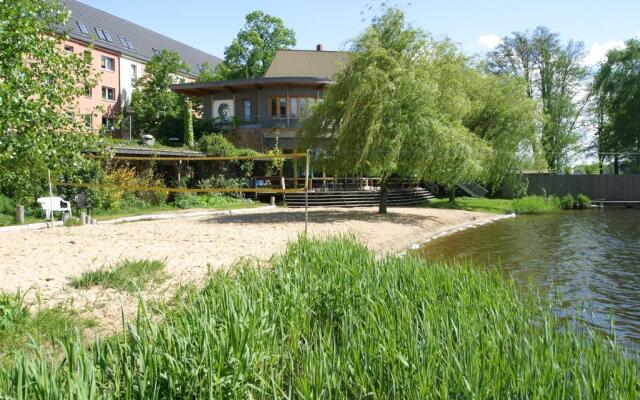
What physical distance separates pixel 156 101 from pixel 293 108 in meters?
13.4

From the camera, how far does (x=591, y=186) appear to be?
36.0 meters

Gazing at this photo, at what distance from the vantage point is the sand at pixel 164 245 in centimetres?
724

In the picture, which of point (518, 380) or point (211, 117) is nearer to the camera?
point (518, 380)

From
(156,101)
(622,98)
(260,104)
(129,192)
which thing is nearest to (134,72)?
(156,101)

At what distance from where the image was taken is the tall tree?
41.6 meters

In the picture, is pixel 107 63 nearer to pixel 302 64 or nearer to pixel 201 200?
pixel 302 64

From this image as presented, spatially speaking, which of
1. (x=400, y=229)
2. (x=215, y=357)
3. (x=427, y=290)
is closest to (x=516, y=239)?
(x=400, y=229)

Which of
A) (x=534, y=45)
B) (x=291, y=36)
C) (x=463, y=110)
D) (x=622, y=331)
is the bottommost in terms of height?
(x=622, y=331)

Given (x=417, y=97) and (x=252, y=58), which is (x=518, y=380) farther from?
(x=252, y=58)

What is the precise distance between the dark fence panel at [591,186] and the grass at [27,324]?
34204 mm

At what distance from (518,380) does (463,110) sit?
18428 mm

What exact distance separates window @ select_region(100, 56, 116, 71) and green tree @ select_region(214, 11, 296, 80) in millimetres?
9686

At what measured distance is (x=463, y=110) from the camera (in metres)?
20.7

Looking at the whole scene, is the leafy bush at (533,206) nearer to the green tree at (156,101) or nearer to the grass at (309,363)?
the green tree at (156,101)
